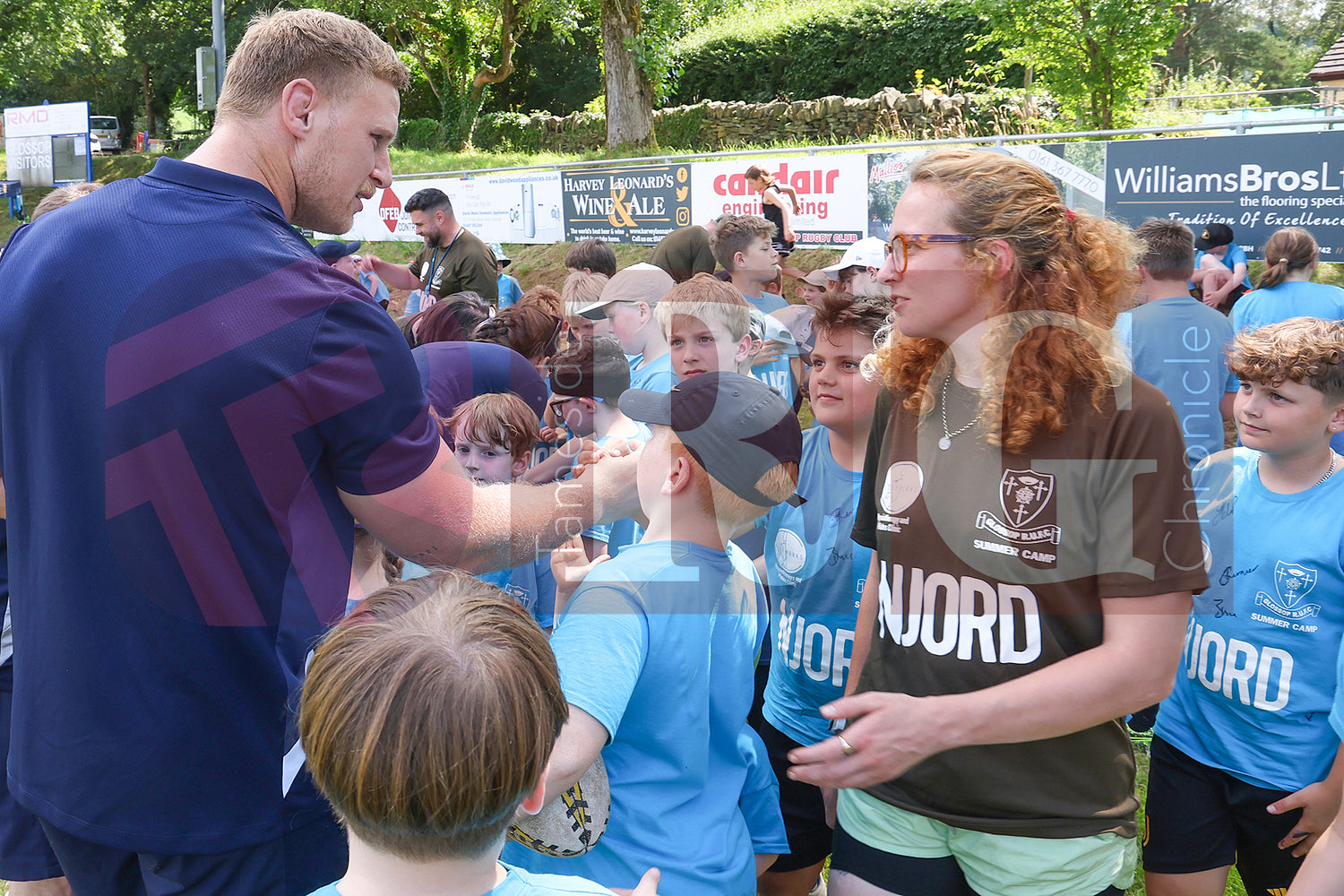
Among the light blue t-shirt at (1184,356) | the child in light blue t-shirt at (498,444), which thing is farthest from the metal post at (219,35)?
the light blue t-shirt at (1184,356)

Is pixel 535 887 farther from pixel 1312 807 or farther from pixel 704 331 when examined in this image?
pixel 704 331

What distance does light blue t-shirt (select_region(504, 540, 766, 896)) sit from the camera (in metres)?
1.62

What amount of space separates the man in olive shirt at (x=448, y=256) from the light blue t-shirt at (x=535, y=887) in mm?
5922

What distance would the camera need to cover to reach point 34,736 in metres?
1.73

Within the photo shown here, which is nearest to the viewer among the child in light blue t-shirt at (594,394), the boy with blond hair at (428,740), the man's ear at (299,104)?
the boy with blond hair at (428,740)

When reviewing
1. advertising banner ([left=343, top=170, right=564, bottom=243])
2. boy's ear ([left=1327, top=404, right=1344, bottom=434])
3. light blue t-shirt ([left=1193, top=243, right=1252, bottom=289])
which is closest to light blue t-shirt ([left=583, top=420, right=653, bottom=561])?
boy's ear ([left=1327, top=404, right=1344, bottom=434])

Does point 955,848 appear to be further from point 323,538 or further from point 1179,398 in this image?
point 1179,398

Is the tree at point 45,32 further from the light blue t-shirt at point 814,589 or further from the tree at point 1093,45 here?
the light blue t-shirt at point 814,589

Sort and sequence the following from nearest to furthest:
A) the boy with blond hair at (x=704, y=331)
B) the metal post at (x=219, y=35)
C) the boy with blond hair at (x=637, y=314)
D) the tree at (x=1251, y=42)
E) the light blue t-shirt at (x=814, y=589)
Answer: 1. the light blue t-shirt at (x=814, y=589)
2. the boy with blond hair at (x=704, y=331)
3. the boy with blond hair at (x=637, y=314)
4. the metal post at (x=219, y=35)
5. the tree at (x=1251, y=42)

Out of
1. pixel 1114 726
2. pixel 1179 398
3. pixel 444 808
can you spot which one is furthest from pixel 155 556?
pixel 1179 398

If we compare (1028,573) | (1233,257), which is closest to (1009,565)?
(1028,573)

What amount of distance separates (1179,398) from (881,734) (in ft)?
12.9

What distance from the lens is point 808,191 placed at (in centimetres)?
1028

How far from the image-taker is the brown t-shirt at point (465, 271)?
705cm
